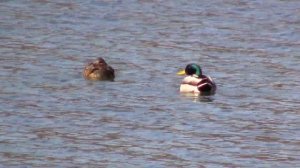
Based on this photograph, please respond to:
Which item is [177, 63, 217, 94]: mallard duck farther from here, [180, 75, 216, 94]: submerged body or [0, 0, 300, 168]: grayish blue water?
[0, 0, 300, 168]: grayish blue water

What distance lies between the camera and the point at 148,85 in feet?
85.5

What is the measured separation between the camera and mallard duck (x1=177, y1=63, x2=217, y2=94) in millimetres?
26172

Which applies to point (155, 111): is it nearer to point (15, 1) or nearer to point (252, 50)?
point (252, 50)

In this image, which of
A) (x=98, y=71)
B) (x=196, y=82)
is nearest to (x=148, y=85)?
(x=196, y=82)

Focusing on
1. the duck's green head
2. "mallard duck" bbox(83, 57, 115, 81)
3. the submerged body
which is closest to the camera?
the submerged body

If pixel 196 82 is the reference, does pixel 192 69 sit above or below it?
above

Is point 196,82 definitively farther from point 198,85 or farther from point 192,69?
point 192,69

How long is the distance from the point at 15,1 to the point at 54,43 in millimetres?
6460

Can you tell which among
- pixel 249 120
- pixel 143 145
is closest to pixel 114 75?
pixel 249 120

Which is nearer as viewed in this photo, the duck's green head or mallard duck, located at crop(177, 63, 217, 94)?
mallard duck, located at crop(177, 63, 217, 94)

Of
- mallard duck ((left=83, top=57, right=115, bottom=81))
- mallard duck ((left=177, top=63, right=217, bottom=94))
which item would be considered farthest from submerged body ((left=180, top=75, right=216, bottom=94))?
mallard duck ((left=83, top=57, right=115, bottom=81))

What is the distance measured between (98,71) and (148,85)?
1143mm

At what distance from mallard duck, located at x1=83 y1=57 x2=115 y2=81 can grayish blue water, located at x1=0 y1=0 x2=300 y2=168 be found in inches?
9.3

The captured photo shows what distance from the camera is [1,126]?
21.7 metres
